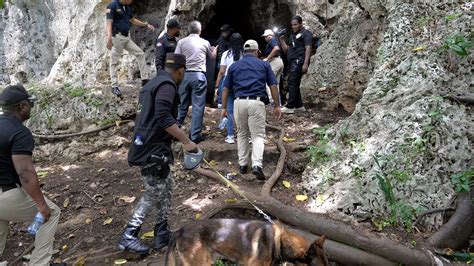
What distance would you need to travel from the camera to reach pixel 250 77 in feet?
18.7

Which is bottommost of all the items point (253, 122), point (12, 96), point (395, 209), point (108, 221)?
point (108, 221)

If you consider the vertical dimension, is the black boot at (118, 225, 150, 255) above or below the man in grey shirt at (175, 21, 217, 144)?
below

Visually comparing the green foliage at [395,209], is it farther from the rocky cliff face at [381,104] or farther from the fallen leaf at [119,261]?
the fallen leaf at [119,261]

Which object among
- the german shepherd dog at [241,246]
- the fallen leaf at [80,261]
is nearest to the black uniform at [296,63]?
the german shepherd dog at [241,246]

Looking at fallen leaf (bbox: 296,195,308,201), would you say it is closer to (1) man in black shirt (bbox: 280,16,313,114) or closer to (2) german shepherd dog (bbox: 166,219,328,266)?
(2) german shepherd dog (bbox: 166,219,328,266)

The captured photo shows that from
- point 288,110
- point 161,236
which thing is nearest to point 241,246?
point 161,236

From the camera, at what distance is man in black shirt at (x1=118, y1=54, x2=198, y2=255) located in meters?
3.95

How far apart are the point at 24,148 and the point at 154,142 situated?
1258 mm

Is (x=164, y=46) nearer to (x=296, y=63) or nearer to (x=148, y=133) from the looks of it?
(x=296, y=63)

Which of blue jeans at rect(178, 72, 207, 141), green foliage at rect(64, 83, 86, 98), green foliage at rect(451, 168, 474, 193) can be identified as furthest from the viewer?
green foliage at rect(64, 83, 86, 98)

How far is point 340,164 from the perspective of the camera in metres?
5.59

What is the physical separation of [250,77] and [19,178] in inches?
133

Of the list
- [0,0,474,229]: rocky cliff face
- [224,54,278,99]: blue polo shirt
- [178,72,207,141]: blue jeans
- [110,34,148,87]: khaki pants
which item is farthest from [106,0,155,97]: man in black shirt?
[224,54,278,99]: blue polo shirt

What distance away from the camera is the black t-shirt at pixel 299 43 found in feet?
28.9
